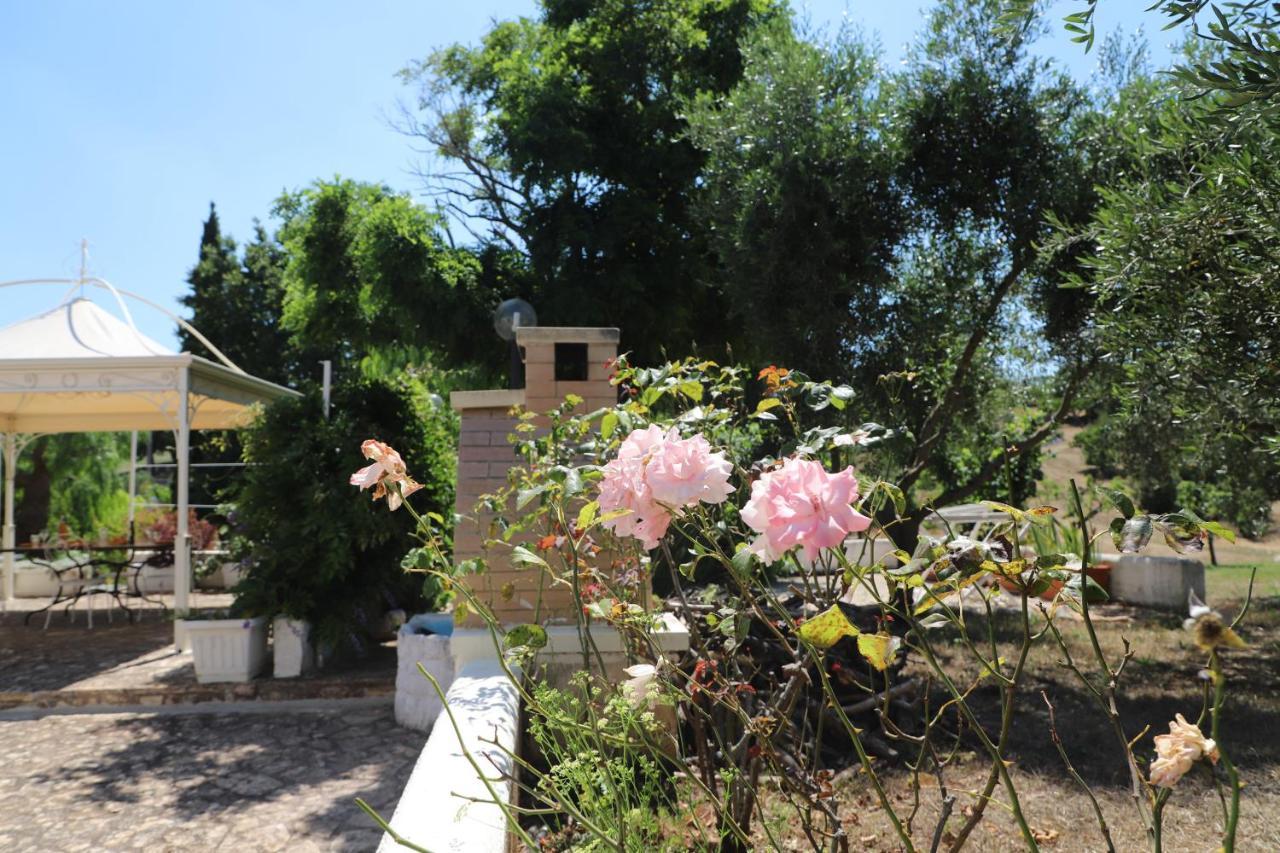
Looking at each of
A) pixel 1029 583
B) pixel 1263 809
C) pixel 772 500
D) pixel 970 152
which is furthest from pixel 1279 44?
pixel 970 152

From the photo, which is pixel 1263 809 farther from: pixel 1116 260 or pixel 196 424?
pixel 196 424

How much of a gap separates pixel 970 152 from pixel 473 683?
4.80 metres

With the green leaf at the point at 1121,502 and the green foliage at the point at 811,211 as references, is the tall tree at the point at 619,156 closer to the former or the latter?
the green foliage at the point at 811,211

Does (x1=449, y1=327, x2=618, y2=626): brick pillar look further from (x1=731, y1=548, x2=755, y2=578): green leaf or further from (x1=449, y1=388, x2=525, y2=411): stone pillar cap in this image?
(x1=731, y1=548, x2=755, y2=578): green leaf

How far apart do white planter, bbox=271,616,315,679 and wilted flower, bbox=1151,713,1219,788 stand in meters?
6.39

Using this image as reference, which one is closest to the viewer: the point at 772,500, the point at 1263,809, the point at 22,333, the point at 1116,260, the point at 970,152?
the point at 772,500

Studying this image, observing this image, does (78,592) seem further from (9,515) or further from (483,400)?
(483,400)

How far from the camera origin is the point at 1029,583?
4.35 ft

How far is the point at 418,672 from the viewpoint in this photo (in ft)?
17.6

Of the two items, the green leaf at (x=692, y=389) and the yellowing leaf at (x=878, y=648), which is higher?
the green leaf at (x=692, y=389)

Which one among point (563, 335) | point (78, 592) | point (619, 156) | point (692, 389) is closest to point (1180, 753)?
point (692, 389)

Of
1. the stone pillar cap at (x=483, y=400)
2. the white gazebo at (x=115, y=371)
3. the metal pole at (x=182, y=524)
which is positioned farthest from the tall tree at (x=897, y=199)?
the white gazebo at (x=115, y=371)

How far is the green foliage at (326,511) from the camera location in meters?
6.66

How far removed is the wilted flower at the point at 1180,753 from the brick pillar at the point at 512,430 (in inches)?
121
